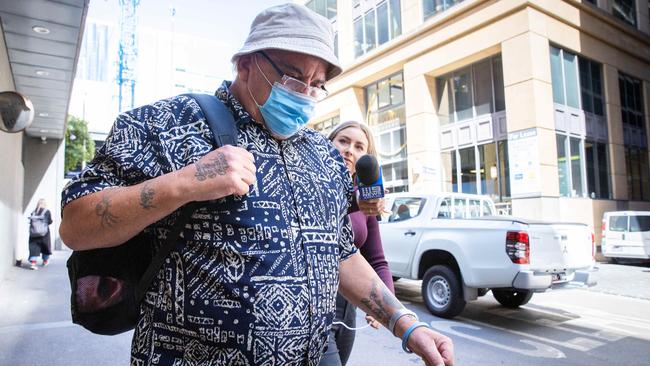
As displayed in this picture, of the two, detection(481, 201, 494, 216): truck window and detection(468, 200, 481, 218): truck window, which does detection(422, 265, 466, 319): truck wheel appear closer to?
detection(468, 200, 481, 218): truck window

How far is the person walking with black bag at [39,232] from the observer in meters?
11.7

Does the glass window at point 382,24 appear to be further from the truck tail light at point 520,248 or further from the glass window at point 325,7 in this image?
the truck tail light at point 520,248

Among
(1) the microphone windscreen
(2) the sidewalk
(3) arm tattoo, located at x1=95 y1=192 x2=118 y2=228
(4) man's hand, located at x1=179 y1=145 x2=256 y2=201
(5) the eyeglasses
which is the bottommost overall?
(2) the sidewalk

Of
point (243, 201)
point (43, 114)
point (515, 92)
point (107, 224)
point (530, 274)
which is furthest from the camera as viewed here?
point (515, 92)

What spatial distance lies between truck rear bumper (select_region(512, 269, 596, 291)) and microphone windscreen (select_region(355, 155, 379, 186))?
4.24 m

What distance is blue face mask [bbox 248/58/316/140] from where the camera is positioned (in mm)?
1634

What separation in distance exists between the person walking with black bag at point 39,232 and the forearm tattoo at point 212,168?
1264cm

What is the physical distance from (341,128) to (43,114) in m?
12.0

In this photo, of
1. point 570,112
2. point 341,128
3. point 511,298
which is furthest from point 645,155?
point 341,128

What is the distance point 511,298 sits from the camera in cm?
765

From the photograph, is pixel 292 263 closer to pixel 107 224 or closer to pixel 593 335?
pixel 107 224

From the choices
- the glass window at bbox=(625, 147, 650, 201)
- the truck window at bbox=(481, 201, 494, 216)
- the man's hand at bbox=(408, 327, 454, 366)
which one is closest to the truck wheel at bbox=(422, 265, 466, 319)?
the truck window at bbox=(481, 201, 494, 216)

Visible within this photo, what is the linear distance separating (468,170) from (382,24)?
28.8ft

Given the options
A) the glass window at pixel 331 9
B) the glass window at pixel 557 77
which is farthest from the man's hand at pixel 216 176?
the glass window at pixel 331 9
